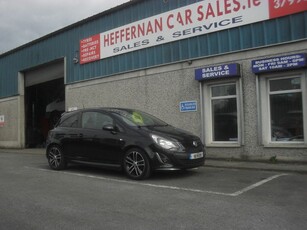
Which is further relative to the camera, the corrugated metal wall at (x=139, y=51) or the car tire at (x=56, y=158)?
the corrugated metal wall at (x=139, y=51)

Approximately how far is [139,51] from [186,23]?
2428 millimetres

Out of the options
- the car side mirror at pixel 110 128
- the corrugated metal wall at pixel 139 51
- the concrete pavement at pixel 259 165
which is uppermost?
the corrugated metal wall at pixel 139 51

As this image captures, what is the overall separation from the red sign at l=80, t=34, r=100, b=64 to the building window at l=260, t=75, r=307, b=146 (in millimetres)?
7899

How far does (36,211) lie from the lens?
588 cm

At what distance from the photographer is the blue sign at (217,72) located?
37.8ft

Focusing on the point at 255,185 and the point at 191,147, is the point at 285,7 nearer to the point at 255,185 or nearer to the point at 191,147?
the point at 191,147

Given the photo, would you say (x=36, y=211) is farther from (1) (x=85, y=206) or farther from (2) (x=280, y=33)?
(2) (x=280, y=33)

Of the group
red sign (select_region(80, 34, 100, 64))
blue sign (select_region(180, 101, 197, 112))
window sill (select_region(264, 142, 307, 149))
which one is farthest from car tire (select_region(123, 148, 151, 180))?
red sign (select_region(80, 34, 100, 64))

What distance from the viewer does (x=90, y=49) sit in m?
17.1

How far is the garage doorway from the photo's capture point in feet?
73.5

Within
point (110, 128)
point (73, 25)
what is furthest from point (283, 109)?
point (73, 25)

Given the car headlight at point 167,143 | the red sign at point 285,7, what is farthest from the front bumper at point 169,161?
the red sign at point 285,7

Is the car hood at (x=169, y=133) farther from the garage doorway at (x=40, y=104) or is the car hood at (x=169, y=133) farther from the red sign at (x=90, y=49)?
the garage doorway at (x=40, y=104)

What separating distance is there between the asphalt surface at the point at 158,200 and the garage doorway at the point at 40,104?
43.9 ft
